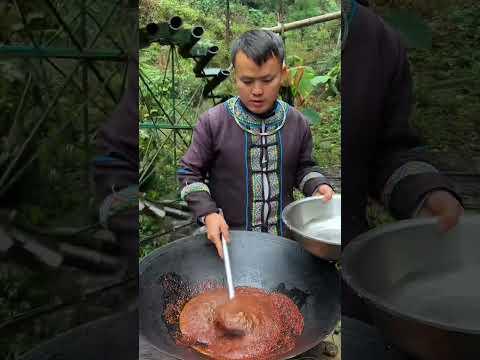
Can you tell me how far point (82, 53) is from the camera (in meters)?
1.33

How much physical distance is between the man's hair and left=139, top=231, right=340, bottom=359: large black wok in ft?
1.80

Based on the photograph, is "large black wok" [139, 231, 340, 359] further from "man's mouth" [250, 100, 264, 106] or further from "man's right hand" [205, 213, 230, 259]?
"man's mouth" [250, 100, 264, 106]

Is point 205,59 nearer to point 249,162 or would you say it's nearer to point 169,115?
point 169,115

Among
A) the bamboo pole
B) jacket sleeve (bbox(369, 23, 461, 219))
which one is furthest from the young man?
jacket sleeve (bbox(369, 23, 461, 219))

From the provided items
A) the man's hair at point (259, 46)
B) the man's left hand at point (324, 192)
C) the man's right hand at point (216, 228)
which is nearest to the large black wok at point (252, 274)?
the man's right hand at point (216, 228)

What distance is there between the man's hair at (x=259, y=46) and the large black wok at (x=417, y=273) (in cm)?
64

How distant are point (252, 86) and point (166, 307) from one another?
Result: 721 millimetres

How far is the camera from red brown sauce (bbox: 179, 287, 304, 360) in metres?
1.52

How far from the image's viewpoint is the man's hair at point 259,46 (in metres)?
1.61

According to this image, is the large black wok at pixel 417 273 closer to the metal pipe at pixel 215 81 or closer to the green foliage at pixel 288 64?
the green foliage at pixel 288 64

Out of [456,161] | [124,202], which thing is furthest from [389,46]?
[124,202]

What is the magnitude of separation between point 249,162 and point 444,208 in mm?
633

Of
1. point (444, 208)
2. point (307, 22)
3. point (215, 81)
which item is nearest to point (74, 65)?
point (215, 81)

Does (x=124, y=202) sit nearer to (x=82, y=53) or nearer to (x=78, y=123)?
(x=78, y=123)
